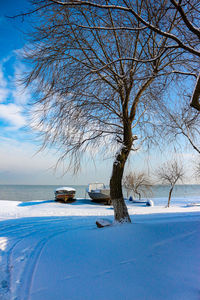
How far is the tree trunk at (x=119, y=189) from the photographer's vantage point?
5918 mm

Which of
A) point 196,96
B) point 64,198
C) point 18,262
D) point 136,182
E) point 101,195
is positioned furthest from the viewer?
point 136,182

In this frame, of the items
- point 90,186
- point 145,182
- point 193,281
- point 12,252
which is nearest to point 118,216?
point 12,252

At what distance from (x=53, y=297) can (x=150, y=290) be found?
3.79 ft

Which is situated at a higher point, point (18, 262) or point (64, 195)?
point (64, 195)

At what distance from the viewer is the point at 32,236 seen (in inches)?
210

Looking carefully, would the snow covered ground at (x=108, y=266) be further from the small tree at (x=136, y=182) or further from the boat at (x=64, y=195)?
the small tree at (x=136, y=182)

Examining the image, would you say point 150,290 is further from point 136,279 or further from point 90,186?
point 90,186

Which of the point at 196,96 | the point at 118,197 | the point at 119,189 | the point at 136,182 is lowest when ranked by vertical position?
the point at 118,197

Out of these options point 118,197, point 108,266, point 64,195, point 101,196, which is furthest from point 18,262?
point 101,196

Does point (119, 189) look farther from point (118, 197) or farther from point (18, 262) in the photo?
point (18, 262)

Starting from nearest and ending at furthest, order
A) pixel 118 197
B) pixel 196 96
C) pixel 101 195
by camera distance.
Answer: pixel 196 96, pixel 118 197, pixel 101 195

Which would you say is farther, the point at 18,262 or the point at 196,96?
the point at 196,96

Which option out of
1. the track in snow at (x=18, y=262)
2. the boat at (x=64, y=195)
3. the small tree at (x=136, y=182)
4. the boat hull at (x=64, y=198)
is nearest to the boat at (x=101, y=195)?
the boat at (x=64, y=195)

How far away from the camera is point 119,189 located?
6.19 meters
